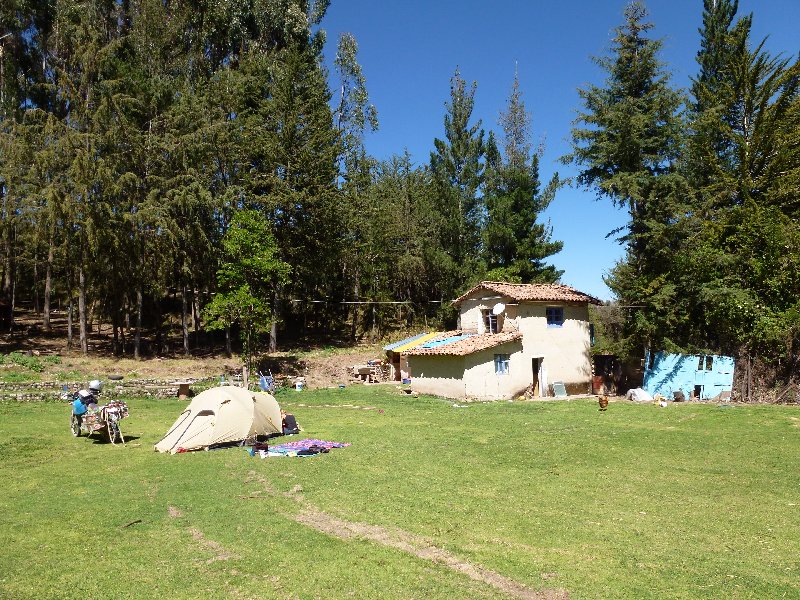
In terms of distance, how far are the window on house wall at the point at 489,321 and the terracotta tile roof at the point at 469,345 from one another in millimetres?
693

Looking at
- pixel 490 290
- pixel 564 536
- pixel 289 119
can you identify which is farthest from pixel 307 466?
pixel 289 119

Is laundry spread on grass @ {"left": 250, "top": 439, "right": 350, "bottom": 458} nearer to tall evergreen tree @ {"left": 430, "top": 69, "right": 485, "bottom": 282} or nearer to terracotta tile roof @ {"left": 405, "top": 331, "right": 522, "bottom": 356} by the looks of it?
terracotta tile roof @ {"left": 405, "top": 331, "right": 522, "bottom": 356}

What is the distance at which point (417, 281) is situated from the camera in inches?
2053

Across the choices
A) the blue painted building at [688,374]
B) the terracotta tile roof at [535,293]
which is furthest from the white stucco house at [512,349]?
the blue painted building at [688,374]

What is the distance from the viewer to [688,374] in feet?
92.2

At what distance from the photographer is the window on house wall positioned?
31.6 meters

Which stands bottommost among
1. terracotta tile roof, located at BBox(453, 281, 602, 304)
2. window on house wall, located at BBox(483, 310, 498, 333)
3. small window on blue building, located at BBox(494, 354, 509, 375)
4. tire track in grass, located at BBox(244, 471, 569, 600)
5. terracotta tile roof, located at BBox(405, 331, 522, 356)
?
tire track in grass, located at BBox(244, 471, 569, 600)

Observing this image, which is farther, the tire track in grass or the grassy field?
the grassy field

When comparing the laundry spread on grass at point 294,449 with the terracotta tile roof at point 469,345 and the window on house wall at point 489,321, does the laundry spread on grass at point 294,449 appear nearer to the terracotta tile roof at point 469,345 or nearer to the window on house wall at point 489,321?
→ the terracotta tile roof at point 469,345

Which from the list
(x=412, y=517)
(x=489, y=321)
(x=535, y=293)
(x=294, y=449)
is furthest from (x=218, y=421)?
(x=535, y=293)

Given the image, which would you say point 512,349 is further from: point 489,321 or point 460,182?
point 460,182

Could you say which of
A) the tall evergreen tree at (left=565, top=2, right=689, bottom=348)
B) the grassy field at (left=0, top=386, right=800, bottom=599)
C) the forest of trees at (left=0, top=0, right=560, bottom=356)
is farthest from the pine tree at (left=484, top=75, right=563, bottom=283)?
the grassy field at (left=0, top=386, right=800, bottom=599)

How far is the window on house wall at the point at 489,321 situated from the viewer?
31.6 m

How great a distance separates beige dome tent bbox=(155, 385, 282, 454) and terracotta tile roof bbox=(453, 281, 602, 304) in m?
16.8
